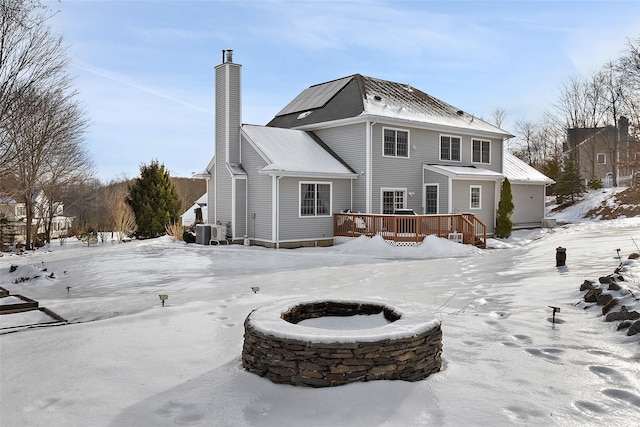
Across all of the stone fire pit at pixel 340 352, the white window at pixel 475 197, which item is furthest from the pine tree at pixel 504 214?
the stone fire pit at pixel 340 352

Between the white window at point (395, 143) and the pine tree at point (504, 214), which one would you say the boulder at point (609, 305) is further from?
the pine tree at point (504, 214)

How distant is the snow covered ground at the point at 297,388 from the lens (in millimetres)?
3977

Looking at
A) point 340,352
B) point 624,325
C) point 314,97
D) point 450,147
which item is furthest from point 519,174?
point 340,352

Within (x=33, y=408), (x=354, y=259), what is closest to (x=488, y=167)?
(x=354, y=259)

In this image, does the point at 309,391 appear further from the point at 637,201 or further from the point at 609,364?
the point at 637,201

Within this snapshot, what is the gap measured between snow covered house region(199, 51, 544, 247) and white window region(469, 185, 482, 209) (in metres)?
0.04

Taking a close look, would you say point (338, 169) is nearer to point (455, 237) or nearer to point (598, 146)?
point (455, 237)

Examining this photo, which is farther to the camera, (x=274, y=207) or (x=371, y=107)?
(x=371, y=107)

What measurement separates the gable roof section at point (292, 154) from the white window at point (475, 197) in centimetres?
558

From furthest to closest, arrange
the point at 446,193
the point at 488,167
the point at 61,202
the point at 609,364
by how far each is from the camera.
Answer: the point at 61,202, the point at 488,167, the point at 446,193, the point at 609,364

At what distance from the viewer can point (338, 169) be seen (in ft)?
58.6

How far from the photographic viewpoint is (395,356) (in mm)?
4426

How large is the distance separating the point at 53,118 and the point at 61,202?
7.73 metres

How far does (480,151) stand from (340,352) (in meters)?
20.4
